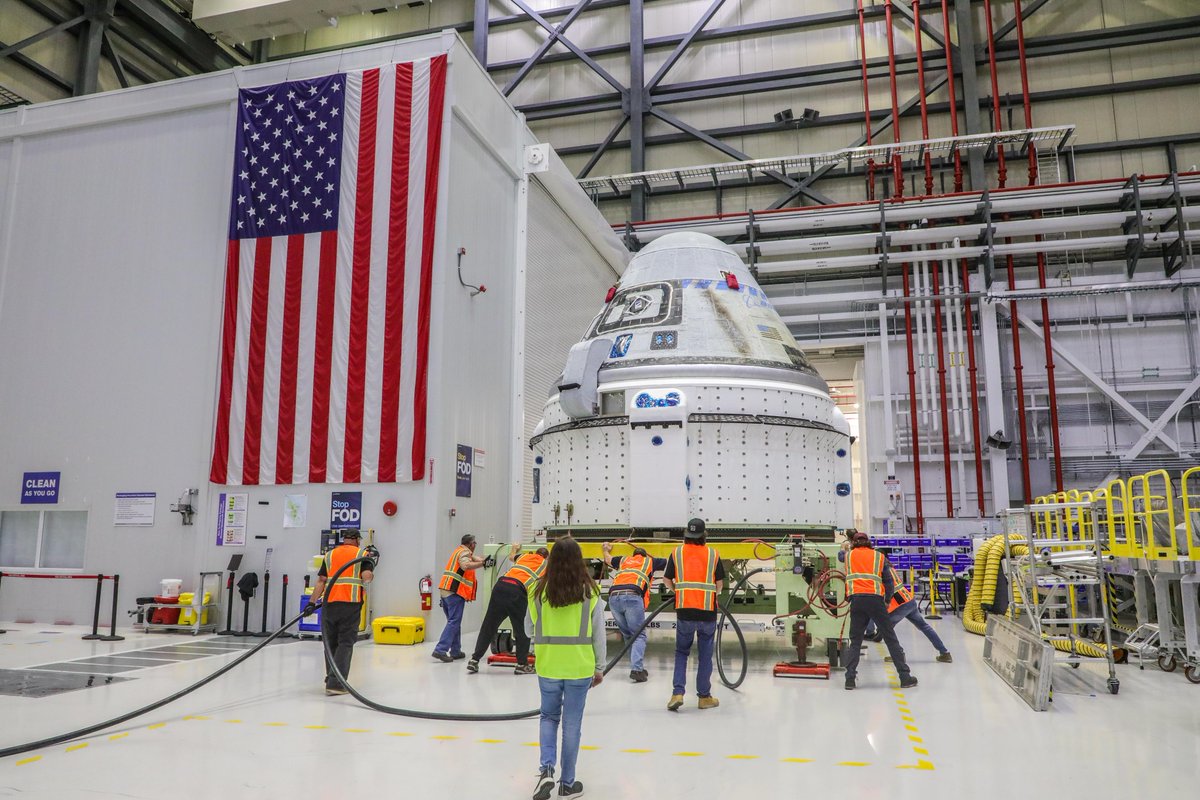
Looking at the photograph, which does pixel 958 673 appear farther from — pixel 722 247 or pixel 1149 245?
pixel 1149 245

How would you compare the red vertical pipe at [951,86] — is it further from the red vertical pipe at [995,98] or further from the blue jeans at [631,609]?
the blue jeans at [631,609]

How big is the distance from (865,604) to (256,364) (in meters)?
10.5

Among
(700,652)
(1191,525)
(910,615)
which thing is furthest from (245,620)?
(1191,525)

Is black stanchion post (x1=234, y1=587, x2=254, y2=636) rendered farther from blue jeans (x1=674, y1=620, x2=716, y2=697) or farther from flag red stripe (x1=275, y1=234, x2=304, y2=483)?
blue jeans (x1=674, y1=620, x2=716, y2=697)

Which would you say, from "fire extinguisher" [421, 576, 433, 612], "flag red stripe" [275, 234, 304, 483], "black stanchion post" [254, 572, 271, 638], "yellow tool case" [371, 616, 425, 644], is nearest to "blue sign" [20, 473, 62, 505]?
"flag red stripe" [275, 234, 304, 483]

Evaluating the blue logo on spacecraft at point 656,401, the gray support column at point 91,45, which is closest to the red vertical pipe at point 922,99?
the blue logo on spacecraft at point 656,401

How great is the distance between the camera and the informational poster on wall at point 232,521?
44.9ft

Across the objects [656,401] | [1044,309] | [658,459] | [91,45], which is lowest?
[658,459]

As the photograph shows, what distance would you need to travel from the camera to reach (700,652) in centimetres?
732

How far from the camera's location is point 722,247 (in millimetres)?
13750

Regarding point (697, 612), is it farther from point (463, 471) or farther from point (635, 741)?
point (463, 471)

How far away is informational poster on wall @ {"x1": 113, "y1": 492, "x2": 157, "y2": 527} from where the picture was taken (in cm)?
1403

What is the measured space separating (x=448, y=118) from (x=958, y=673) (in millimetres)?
11252

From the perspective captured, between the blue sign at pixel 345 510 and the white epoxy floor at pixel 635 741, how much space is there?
3887mm
